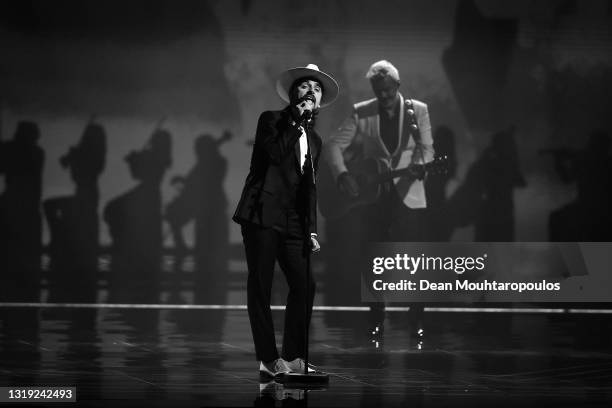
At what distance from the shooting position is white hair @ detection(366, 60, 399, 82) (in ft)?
32.2

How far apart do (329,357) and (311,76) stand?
1.87 meters

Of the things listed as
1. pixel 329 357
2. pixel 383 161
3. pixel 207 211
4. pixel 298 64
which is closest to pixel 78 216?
pixel 207 211

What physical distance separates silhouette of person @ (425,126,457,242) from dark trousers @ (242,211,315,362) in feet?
13.8

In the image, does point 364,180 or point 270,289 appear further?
point 364,180

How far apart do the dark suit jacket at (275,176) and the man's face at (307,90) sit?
0.28 ft

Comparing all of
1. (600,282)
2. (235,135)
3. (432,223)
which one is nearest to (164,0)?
(235,135)

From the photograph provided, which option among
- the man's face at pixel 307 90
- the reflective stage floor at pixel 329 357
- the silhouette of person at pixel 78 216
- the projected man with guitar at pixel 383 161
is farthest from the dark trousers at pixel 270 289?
the silhouette of person at pixel 78 216

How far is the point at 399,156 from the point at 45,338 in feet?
11.0

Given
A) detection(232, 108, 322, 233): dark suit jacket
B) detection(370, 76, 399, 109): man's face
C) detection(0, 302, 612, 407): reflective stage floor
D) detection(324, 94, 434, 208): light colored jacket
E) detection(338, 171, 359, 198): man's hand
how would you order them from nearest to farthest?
detection(0, 302, 612, 407): reflective stage floor → detection(232, 108, 322, 233): dark suit jacket → detection(324, 94, 434, 208): light colored jacket → detection(370, 76, 399, 109): man's face → detection(338, 171, 359, 198): man's hand

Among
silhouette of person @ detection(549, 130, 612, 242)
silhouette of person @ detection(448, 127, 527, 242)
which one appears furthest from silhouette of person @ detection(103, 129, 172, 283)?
silhouette of person @ detection(549, 130, 612, 242)

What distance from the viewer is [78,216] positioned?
10.1 metres

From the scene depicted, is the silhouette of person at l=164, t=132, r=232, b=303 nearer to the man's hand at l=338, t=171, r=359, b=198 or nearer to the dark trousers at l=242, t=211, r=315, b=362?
the man's hand at l=338, t=171, r=359, b=198

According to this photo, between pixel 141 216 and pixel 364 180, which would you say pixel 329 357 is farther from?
pixel 141 216

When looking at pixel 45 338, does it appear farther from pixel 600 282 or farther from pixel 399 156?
pixel 600 282
